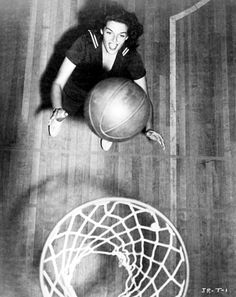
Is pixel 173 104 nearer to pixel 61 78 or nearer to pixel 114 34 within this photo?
pixel 114 34

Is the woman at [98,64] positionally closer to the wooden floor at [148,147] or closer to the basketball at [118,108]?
the wooden floor at [148,147]

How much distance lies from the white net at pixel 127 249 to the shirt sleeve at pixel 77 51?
4.20 ft

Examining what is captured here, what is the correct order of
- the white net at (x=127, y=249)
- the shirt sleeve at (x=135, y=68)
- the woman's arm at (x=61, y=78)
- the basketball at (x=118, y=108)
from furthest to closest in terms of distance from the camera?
the shirt sleeve at (x=135, y=68)
the woman's arm at (x=61, y=78)
the white net at (x=127, y=249)
the basketball at (x=118, y=108)

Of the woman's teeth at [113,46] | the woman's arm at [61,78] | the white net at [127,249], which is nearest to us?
the white net at [127,249]

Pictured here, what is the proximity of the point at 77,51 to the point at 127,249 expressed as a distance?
5.84ft

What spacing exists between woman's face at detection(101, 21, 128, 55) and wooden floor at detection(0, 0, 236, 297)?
55cm

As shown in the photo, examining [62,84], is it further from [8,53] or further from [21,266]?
[21,266]

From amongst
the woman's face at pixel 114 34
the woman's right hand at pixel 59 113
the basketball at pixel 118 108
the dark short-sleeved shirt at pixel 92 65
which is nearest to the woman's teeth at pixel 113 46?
the woman's face at pixel 114 34

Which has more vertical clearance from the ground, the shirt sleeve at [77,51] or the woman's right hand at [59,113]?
the shirt sleeve at [77,51]

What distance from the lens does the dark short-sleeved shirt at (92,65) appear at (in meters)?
3.28

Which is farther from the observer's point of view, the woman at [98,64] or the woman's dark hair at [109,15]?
the woman's dark hair at [109,15]

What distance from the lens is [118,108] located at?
2.74 m

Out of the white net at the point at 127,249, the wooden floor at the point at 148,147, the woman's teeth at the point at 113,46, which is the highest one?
the woman's teeth at the point at 113,46

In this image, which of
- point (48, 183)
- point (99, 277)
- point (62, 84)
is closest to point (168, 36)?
point (62, 84)
